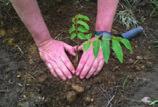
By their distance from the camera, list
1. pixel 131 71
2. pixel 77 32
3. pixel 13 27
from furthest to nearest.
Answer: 1. pixel 13 27
2. pixel 131 71
3. pixel 77 32

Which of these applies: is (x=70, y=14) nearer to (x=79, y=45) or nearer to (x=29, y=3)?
(x=79, y=45)

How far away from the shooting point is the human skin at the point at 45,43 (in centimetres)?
202

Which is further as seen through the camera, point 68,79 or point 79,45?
point 79,45

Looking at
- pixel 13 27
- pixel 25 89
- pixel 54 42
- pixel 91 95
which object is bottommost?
pixel 91 95

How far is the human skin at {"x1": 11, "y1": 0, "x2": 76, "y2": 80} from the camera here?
6.63ft

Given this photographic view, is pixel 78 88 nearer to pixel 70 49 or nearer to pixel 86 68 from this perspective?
pixel 86 68

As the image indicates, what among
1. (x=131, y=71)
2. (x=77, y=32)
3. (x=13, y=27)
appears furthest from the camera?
(x=13, y=27)

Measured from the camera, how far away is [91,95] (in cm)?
202

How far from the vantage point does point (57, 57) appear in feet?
6.95

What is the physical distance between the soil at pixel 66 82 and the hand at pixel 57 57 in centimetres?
4

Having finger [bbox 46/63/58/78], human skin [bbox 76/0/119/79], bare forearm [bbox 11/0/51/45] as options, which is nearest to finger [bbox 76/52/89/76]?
human skin [bbox 76/0/119/79]

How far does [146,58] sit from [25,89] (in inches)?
26.0

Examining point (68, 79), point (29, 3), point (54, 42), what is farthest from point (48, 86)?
point (29, 3)

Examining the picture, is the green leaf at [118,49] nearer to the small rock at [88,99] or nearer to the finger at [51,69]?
the small rock at [88,99]
